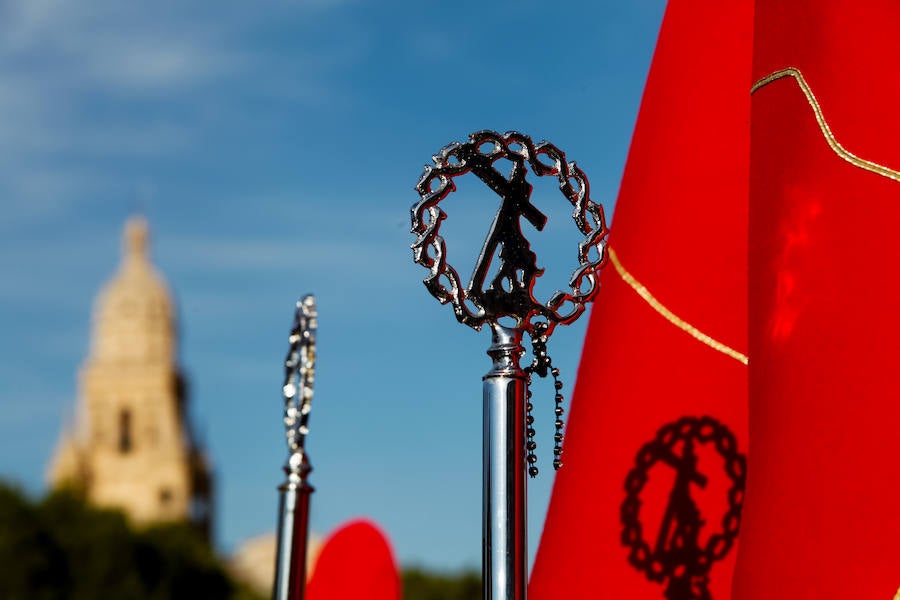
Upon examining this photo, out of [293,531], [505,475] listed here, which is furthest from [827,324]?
[293,531]

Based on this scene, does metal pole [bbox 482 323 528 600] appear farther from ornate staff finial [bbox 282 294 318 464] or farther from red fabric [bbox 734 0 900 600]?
ornate staff finial [bbox 282 294 318 464]

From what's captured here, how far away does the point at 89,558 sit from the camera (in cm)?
3562

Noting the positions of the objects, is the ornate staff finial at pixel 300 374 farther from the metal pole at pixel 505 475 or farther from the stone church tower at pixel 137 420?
the stone church tower at pixel 137 420

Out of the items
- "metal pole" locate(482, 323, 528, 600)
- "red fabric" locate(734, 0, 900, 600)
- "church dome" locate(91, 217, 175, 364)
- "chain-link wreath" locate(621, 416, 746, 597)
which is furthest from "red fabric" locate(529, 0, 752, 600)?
"church dome" locate(91, 217, 175, 364)

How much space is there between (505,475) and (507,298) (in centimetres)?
27

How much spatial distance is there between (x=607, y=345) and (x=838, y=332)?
0.83m

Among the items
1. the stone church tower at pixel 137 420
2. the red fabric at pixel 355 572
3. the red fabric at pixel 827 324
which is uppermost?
the stone church tower at pixel 137 420

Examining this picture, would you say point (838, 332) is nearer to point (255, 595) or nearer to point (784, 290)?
point (784, 290)

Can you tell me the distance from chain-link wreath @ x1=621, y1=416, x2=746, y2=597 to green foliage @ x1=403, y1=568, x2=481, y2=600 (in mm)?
46491

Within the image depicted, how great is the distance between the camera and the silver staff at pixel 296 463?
335cm

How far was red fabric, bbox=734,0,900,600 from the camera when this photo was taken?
2.44m

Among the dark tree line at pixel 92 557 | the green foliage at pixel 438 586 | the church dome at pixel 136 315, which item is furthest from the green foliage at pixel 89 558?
the church dome at pixel 136 315

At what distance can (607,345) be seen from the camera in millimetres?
3303

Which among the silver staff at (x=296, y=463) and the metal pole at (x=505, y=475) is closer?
the metal pole at (x=505, y=475)
